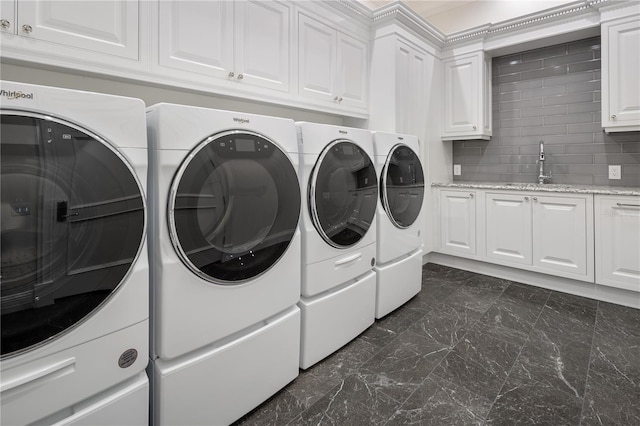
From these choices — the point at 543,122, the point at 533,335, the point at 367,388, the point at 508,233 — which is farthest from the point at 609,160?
the point at 367,388

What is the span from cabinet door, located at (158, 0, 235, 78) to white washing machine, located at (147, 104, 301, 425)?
2.37ft

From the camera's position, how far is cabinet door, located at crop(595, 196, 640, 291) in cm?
237

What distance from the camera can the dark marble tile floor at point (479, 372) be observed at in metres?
1.39

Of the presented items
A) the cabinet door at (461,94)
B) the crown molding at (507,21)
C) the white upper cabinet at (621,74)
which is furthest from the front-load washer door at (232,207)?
the white upper cabinet at (621,74)

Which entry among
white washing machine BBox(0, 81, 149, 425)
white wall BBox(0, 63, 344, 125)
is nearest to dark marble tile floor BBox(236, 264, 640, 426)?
white washing machine BBox(0, 81, 149, 425)

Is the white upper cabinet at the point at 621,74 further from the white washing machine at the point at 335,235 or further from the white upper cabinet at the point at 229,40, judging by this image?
the white upper cabinet at the point at 229,40

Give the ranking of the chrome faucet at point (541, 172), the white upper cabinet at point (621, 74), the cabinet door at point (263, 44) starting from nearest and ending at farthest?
the cabinet door at point (263, 44)
the white upper cabinet at point (621, 74)
the chrome faucet at point (541, 172)

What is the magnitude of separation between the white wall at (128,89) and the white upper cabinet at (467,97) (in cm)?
177

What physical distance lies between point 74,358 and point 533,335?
2339 mm

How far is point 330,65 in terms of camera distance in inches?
102

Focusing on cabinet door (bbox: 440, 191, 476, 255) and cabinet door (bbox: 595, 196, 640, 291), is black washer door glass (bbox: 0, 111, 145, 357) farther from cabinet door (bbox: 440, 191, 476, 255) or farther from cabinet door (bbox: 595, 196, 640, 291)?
cabinet door (bbox: 595, 196, 640, 291)

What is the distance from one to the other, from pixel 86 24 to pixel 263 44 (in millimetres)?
967

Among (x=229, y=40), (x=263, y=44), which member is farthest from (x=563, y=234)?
(x=229, y=40)

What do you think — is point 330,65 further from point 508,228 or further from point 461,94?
point 508,228
